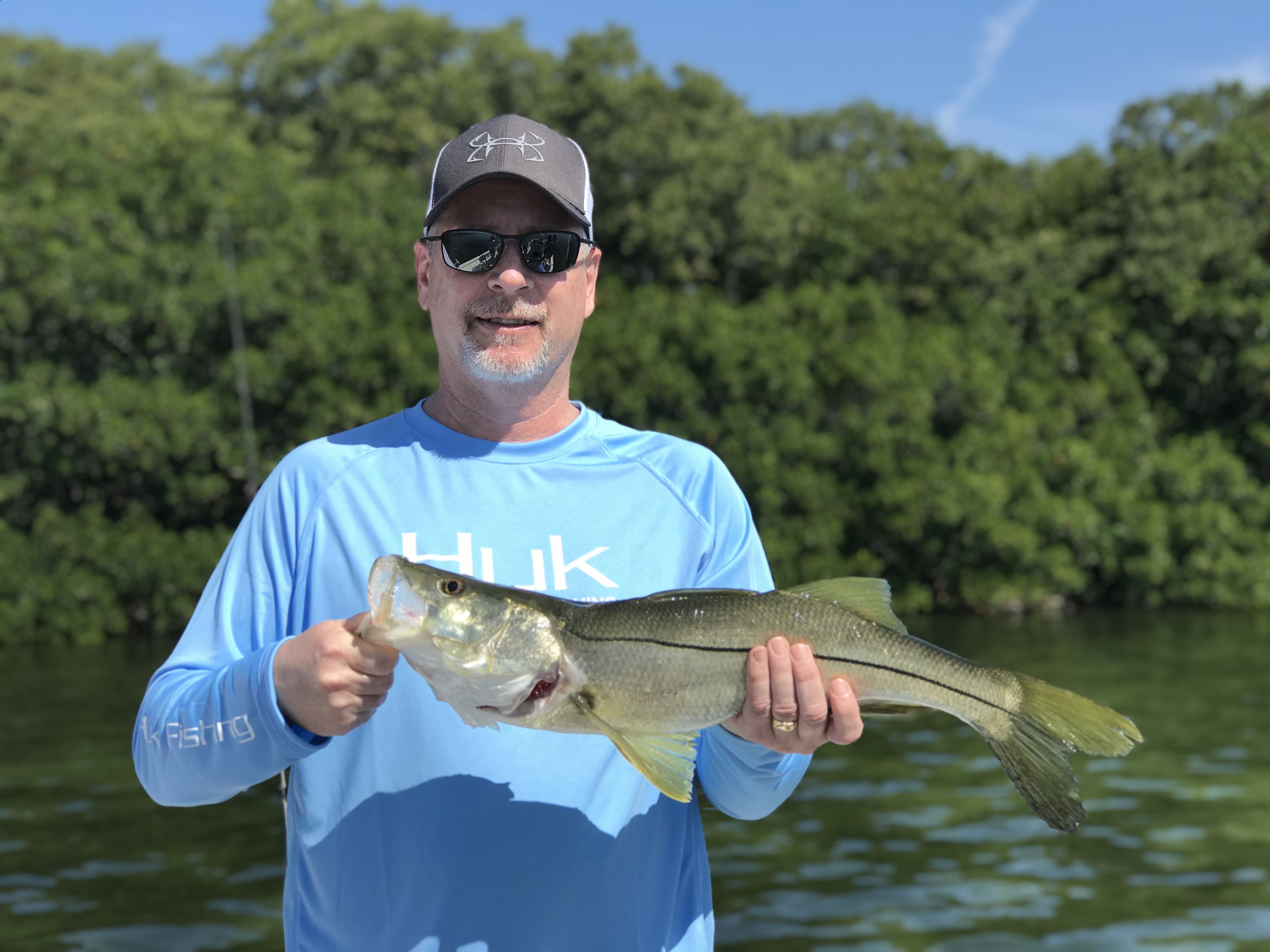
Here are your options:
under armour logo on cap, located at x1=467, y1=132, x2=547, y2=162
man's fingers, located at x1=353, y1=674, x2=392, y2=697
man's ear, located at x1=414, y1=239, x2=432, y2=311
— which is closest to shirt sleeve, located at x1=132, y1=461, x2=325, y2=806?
man's fingers, located at x1=353, y1=674, x2=392, y2=697

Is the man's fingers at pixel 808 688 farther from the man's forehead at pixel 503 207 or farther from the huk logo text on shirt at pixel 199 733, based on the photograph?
the man's forehead at pixel 503 207

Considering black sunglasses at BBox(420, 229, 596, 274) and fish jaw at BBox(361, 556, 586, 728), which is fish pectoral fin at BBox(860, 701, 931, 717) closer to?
fish jaw at BBox(361, 556, 586, 728)

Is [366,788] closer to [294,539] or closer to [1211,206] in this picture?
[294,539]

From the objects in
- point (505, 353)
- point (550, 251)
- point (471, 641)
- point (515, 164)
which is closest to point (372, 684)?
point (471, 641)

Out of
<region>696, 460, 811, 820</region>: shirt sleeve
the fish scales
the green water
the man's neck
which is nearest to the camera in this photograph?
the fish scales

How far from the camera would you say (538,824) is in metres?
2.76

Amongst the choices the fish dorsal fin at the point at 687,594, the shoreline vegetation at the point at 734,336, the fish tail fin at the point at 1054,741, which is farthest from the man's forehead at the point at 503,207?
the shoreline vegetation at the point at 734,336

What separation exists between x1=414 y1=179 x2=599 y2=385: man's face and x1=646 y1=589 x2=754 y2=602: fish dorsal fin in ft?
2.19

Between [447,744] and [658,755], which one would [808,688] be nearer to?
[658,755]

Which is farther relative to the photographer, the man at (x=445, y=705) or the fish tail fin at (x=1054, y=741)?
the fish tail fin at (x=1054, y=741)

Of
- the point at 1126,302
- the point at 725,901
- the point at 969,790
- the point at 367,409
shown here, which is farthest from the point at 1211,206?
the point at 725,901

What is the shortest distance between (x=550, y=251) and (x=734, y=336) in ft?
99.2

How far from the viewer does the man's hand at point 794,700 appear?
2.66m

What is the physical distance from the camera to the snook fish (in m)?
2.48
